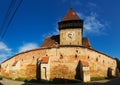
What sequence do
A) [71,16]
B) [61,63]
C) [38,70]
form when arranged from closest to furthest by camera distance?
1. [61,63]
2. [38,70]
3. [71,16]

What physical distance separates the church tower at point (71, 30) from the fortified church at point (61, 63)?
380 inches

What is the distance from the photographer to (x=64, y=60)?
96.3 feet

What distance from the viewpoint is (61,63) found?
96.2 feet

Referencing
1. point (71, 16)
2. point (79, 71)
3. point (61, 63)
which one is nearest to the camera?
point (79, 71)

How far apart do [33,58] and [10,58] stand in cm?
660

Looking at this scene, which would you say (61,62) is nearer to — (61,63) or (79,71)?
(61,63)

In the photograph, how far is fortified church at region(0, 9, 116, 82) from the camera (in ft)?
94.0

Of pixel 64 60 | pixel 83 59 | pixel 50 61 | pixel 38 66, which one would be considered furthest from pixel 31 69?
pixel 83 59

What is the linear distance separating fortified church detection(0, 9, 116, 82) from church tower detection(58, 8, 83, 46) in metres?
9.64

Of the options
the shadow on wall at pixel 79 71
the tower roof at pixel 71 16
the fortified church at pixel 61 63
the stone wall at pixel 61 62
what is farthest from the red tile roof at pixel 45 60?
the tower roof at pixel 71 16

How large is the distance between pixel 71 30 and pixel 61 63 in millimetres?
15134

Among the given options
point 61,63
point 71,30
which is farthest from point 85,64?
point 71,30

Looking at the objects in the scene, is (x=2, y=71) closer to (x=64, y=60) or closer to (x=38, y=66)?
(x=38, y=66)

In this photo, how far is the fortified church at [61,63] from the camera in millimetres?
28656
